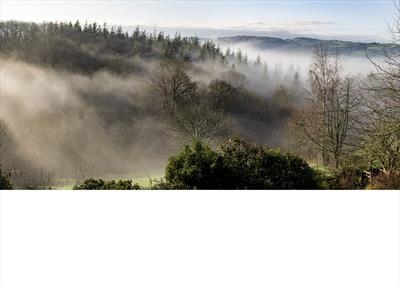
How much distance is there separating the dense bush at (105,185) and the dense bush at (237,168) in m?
0.47

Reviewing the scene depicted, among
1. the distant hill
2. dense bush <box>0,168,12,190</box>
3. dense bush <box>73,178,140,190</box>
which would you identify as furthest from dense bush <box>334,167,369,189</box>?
dense bush <box>0,168,12,190</box>

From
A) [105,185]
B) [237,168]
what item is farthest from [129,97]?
[237,168]

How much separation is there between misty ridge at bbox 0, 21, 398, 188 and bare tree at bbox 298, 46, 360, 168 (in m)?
0.11

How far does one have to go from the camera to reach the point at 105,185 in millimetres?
7617

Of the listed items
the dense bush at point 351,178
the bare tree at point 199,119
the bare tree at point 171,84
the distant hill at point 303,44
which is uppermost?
the distant hill at point 303,44

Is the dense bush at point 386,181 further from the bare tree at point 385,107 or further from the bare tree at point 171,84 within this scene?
the bare tree at point 171,84

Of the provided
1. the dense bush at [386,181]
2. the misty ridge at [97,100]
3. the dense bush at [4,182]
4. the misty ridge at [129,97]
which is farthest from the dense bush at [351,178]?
the dense bush at [4,182]

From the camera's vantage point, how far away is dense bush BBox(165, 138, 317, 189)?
763cm

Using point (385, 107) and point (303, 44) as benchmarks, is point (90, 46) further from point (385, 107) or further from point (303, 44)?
point (385, 107)

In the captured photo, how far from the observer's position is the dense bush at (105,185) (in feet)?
24.8
